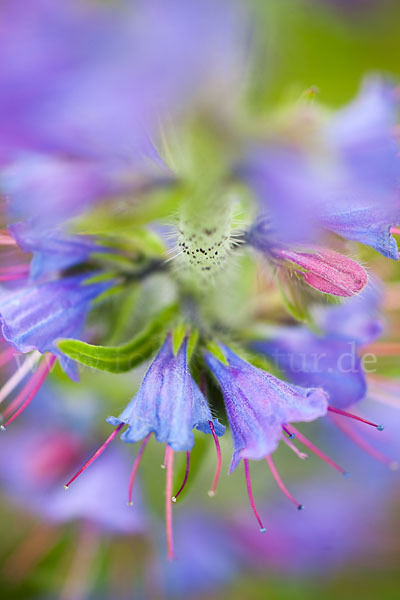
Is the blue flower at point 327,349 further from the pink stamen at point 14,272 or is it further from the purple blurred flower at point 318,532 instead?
the purple blurred flower at point 318,532

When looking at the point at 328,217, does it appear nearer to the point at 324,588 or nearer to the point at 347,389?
the point at 347,389

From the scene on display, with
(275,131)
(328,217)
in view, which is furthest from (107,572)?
(275,131)

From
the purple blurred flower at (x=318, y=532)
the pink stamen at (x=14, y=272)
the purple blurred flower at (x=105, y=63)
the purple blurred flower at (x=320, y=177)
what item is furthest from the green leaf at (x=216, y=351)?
the purple blurred flower at (x=318, y=532)

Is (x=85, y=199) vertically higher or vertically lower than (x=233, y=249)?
higher

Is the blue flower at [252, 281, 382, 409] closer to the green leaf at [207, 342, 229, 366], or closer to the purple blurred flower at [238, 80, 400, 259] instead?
the green leaf at [207, 342, 229, 366]

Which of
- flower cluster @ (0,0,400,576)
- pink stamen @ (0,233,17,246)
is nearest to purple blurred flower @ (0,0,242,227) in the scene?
flower cluster @ (0,0,400,576)
